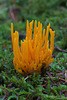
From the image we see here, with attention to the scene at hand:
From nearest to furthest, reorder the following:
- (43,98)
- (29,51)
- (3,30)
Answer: (43,98)
(29,51)
(3,30)

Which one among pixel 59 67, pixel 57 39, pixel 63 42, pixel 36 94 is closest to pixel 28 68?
pixel 36 94

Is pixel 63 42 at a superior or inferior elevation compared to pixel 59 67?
superior

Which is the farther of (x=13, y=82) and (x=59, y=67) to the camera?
(x=59, y=67)

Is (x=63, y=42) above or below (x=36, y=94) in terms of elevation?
above

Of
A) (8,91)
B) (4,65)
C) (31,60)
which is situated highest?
(31,60)

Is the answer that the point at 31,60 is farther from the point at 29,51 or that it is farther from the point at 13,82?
the point at 13,82

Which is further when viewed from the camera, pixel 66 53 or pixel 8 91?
pixel 66 53

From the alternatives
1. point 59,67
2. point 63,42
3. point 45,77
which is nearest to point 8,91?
point 45,77

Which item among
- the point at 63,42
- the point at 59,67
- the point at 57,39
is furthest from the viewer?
the point at 57,39

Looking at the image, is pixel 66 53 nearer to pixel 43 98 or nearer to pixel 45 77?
pixel 45 77
